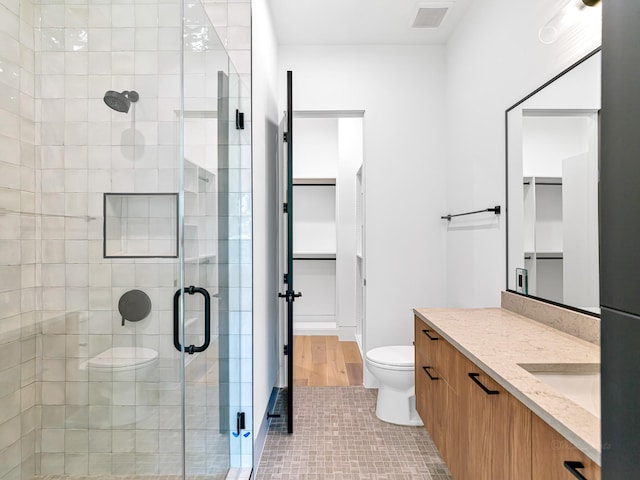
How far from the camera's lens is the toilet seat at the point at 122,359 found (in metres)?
1.23

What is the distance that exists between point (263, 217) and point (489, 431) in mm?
1834

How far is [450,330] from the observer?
189 centimetres

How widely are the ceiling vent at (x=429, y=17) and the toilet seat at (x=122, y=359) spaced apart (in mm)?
2831

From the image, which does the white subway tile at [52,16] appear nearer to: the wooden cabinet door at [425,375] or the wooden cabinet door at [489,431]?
the wooden cabinet door at [489,431]

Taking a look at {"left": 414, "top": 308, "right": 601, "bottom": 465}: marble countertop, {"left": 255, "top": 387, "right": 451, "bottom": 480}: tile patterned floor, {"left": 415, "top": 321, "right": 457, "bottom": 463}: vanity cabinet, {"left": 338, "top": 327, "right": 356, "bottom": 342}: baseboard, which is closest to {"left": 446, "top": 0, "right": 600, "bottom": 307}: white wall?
{"left": 414, "top": 308, "right": 601, "bottom": 465}: marble countertop

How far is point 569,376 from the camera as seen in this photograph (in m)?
1.36

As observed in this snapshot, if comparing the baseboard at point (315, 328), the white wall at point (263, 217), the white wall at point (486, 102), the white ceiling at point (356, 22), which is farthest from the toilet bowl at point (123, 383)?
the baseboard at point (315, 328)

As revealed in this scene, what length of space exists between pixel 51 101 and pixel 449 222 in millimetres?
2869

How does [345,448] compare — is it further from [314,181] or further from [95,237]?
[314,181]

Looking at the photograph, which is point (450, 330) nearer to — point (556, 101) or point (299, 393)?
point (556, 101)

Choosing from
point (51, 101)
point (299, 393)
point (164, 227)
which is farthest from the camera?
point (299, 393)

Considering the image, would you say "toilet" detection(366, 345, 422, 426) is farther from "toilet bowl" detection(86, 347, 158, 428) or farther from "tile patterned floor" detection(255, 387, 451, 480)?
"toilet bowl" detection(86, 347, 158, 428)

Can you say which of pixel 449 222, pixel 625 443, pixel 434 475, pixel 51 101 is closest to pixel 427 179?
pixel 449 222

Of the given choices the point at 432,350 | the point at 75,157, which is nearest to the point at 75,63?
the point at 75,157
